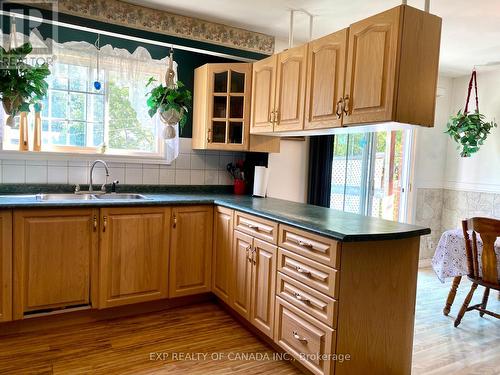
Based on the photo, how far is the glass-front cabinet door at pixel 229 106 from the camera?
338 cm

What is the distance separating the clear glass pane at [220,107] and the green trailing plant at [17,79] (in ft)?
4.50

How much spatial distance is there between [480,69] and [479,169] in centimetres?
117

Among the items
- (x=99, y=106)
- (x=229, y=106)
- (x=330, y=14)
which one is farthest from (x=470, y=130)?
(x=99, y=106)

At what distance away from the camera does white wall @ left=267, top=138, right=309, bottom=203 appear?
3727 mm

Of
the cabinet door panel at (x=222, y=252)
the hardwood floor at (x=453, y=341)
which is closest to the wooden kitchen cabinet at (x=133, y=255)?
the cabinet door panel at (x=222, y=252)

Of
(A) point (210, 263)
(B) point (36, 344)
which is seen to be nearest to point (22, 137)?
(B) point (36, 344)

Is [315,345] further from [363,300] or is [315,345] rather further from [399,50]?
[399,50]

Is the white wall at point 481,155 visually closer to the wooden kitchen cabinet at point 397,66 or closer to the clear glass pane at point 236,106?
the wooden kitchen cabinet at point 397,66

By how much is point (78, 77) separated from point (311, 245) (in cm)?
247

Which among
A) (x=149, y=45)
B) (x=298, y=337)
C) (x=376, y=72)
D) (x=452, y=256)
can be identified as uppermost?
(x=149, y=45)

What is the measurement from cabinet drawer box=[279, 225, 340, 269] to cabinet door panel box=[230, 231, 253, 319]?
420 millimetres

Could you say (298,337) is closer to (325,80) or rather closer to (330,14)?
(325,80)

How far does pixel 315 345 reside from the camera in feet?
6.60

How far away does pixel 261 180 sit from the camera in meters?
3.47
